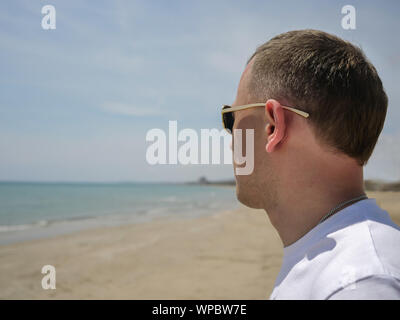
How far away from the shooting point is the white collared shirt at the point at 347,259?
2.96ft

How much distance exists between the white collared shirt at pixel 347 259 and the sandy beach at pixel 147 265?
506 cm

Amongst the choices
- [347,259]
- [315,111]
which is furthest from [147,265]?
[347,259]

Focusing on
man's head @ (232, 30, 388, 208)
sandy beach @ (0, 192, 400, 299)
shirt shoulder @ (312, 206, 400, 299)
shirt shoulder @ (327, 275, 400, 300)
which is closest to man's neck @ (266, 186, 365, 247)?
man's head @ (232, 30, 388, 208)

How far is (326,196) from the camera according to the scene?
138 cm

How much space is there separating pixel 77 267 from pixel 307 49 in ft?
27.3

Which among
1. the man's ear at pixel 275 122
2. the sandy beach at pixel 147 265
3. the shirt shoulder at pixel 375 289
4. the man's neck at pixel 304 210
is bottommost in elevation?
the sandy beach at pixel 147 265

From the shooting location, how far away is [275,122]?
1.47 m

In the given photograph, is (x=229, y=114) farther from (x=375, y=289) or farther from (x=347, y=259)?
(x=375, y=289)

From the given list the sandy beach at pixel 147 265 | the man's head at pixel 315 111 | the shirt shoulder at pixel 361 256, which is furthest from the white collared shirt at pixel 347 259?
the sandy beach at pixel 147 265

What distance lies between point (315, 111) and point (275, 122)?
0.18m

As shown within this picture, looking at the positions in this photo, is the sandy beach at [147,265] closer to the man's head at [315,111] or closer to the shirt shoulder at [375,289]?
the man's head at [315,111]

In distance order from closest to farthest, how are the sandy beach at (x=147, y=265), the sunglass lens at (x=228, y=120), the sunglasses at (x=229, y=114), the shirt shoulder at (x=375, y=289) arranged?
the shirt shoulder at (x=375, y=289) < the sunglasses at (x=229, y=114) < the sunglass lens at (x=228, y=120) < the sandy beach at (x=147, y=265)

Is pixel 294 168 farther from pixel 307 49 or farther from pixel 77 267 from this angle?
pixel 77 267
